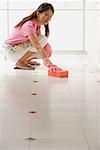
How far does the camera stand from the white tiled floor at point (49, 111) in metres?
2.76

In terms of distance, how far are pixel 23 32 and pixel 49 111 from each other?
8.18 ft

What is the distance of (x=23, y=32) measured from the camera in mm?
5852

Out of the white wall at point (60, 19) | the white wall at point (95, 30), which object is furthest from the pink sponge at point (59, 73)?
the white wall at point (60, 19)

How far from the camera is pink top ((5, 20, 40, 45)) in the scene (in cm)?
562

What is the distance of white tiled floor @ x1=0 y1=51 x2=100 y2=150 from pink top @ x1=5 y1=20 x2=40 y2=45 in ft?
1.62

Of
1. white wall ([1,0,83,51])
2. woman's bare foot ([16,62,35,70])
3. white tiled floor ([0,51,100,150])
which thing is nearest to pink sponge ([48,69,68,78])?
white tiled floor ([0,51,100,150])

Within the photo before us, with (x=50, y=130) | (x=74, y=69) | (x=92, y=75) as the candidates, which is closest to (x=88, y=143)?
(x=50, y=130)

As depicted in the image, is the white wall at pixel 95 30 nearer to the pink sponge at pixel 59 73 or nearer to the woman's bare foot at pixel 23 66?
the pink sponge at pixel 59 73

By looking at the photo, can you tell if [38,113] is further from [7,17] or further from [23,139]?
[7,17]

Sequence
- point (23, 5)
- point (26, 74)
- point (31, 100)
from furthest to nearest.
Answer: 1. point (23, 5)
2. point (26, 74)
3. point (31, 100)

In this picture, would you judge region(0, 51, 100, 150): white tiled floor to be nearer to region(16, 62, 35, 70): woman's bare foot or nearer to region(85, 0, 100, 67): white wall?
region(16, 62, 35, 70): woman's bare foot

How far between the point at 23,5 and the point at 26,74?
10.9 ft

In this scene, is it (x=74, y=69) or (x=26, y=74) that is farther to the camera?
(x=74, y=69)

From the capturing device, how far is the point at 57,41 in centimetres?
860
